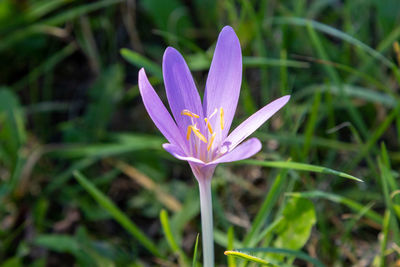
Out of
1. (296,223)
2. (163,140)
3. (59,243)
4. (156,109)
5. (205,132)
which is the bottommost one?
(59,243)

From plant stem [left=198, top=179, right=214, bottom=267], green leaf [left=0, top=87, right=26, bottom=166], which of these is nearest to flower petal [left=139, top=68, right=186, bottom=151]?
plant stem [left=198, top=179, right=214, bottom=267]

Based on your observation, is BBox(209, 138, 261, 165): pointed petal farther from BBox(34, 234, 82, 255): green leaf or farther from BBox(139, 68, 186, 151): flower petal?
BBox(34, 234, 82, 255): green leaf

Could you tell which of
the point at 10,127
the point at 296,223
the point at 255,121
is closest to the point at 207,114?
the point at 255,121

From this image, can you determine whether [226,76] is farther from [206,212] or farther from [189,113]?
[206,212]


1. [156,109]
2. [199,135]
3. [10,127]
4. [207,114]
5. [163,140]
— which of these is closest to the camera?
[156,109]

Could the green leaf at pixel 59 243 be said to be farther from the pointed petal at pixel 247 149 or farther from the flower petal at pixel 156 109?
the pointed petal at pixel 247 149

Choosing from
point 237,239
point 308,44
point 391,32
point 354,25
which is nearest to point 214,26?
point 308,44

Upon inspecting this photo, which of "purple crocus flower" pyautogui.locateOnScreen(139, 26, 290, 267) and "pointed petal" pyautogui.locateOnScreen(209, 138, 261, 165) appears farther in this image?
"purple crocus flower" pyautogui.locateOnScreen(139, 26, 290, 267)
